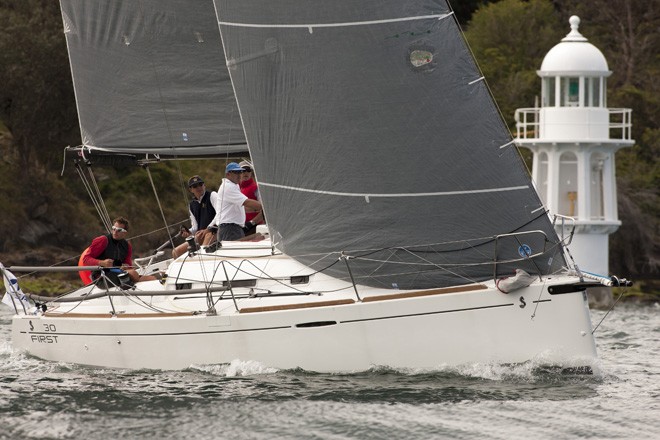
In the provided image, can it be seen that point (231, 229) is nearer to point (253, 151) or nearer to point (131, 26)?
point (253, 151)

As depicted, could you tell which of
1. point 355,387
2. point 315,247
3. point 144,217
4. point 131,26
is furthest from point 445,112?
point 144,217

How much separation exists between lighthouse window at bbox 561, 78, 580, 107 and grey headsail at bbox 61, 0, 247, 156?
1739cm

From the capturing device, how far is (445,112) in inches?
649

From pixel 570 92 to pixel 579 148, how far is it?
1.60 m

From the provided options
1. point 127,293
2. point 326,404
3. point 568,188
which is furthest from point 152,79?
point 568,188

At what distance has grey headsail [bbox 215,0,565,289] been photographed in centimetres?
1650

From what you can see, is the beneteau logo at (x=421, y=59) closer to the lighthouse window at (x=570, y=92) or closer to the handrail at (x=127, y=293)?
the handrail at (x=127, y=293)

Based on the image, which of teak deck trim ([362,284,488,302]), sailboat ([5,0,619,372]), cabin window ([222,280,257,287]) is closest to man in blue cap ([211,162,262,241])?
sailboat ([5,0,619,372])

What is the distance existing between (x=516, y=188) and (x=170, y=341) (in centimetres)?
447

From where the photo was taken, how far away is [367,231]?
55.3 feet

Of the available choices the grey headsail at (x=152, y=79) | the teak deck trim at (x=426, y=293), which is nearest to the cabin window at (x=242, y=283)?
the teak deck trim at (x=426, y=293)

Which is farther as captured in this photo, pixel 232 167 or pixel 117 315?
pixel 232 167

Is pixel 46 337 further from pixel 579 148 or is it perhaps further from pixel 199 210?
pixel 579 148

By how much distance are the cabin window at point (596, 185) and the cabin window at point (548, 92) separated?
70.0 inches
